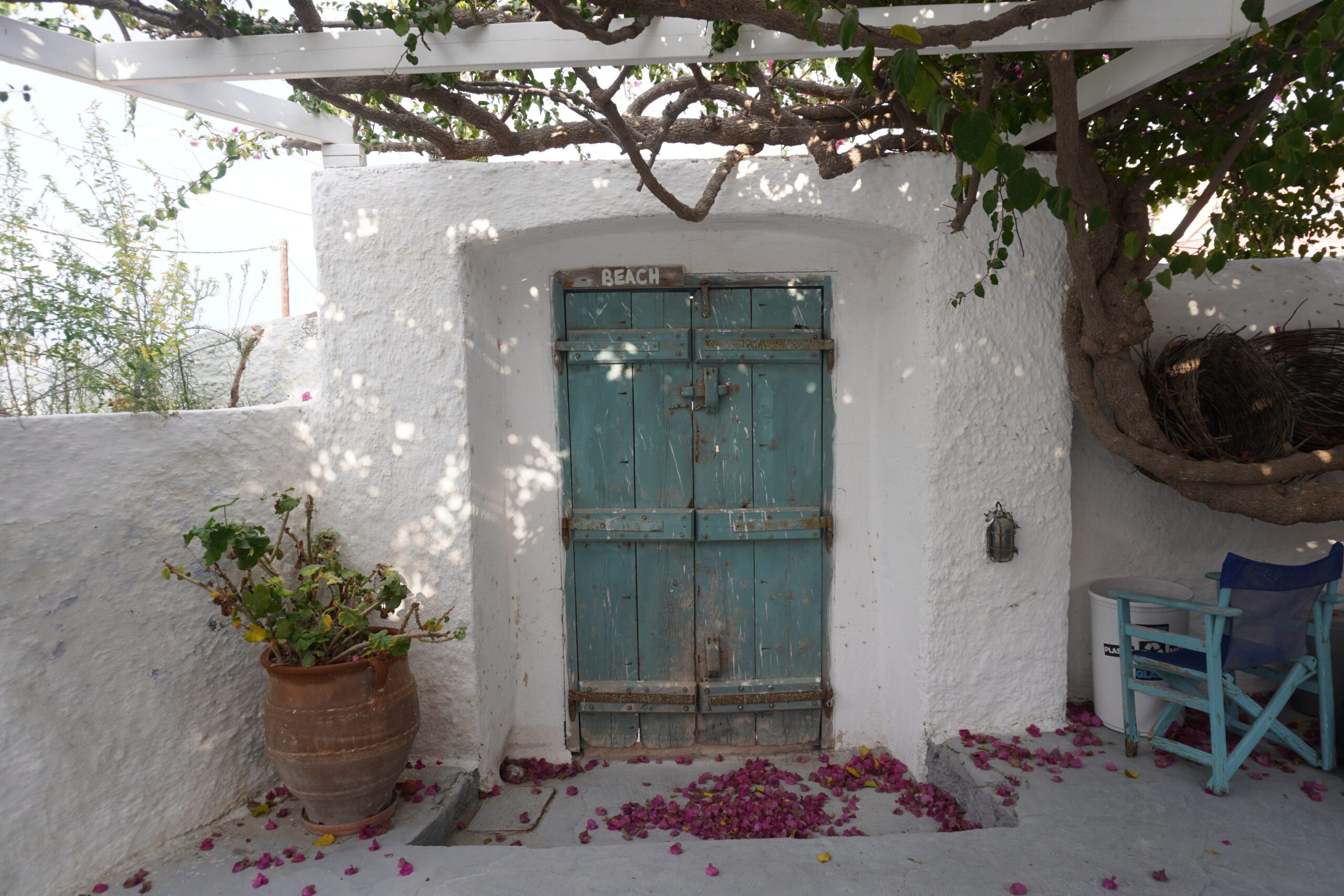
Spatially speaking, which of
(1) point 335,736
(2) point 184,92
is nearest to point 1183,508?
(1) point 335,736

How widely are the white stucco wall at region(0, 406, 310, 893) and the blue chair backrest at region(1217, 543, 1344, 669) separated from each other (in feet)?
11.5

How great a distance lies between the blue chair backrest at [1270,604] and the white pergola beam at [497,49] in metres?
1.71

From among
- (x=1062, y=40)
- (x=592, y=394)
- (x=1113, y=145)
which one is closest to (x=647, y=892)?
(x=592, y=394)

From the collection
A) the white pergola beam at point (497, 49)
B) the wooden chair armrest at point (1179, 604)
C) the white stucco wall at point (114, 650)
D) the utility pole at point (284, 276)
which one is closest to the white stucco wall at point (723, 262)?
the wooden chair armrest at point (1179, 604)

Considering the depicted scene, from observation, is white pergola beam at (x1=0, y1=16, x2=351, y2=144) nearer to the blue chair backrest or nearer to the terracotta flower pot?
the terracotta flower pot

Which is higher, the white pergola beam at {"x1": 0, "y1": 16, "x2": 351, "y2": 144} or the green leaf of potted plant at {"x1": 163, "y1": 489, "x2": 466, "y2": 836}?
the white pergola beam at {"x1": 0, "y1": 16, "x2": 351, "y2": 144}

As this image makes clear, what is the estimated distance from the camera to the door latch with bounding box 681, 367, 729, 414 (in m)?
3.47

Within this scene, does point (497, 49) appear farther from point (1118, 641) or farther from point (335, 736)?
point (1118, 641)

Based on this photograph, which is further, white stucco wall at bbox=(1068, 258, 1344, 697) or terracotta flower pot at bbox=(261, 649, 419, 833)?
white stucco wall at bbox=(1068, 258, 1344, 697)

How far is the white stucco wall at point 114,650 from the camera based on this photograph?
229 cm

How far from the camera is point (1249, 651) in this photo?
2766mm

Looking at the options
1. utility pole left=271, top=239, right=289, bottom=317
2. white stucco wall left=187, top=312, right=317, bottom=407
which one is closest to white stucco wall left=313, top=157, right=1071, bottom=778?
white stucco wall left=187, top=312, right=317, bottom=407

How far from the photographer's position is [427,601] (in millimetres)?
3139

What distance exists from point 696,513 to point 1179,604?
6.10ft
